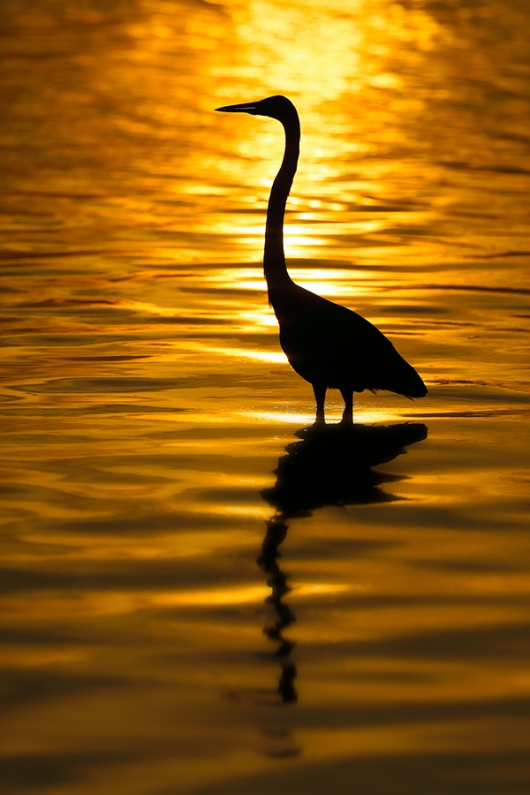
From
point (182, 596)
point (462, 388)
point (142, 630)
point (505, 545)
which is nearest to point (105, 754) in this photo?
point (142, 630)

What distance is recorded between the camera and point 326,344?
900 centimetres

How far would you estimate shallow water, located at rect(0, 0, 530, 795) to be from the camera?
508cm

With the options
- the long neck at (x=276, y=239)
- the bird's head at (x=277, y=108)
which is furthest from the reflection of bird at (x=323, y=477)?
the bird's head at (x=277, y=108)

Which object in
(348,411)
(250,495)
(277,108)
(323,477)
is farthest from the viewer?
(277,108)

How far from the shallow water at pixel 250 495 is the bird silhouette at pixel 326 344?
1.07ft

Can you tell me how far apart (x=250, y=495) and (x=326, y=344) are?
146 centimetres

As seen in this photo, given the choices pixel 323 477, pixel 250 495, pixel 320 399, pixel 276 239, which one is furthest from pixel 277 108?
pixel 250 495

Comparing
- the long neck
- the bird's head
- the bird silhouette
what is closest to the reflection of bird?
the bird silhouette

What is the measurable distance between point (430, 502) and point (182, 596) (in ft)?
6.31

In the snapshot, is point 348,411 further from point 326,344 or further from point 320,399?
point 326,344

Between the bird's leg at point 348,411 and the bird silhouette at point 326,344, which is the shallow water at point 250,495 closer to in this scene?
the bird's leg at point 348,411

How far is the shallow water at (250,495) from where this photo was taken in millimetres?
5082

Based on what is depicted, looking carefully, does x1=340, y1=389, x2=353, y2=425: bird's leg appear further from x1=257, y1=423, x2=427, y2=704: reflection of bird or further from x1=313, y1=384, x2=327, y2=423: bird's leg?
x1=313, y1=384, x2=327, y2=423: bird's leg

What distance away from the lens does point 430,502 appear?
7.79 m
